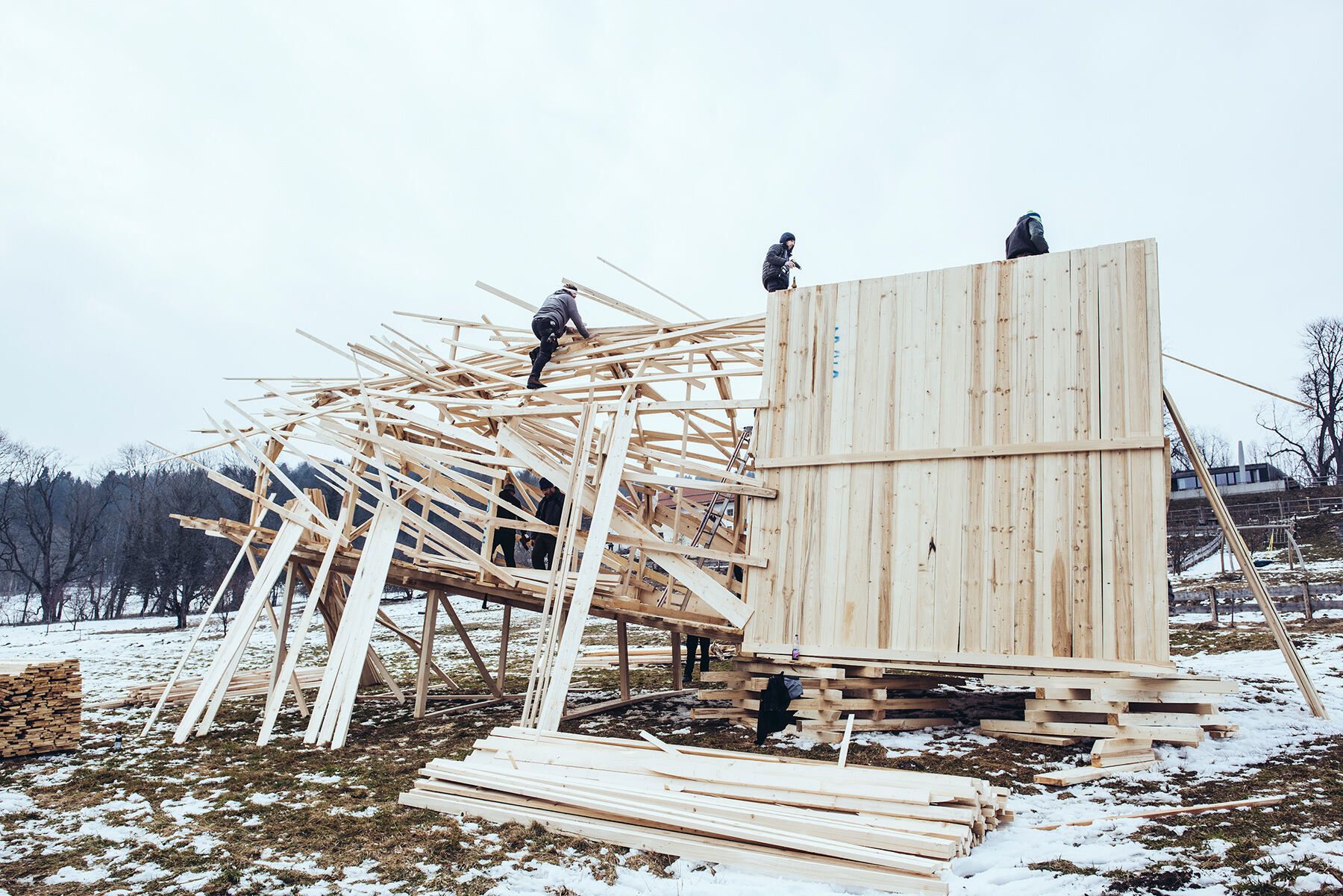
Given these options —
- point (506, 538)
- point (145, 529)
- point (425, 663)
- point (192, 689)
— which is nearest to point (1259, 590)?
point (506, 538)

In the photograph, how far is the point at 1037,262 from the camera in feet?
30.9

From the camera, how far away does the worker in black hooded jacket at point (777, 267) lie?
36.7 ft

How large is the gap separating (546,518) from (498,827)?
6550 millimetres

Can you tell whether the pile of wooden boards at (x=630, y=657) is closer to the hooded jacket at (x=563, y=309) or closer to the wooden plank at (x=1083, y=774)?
the hooded jacket at (x=563, y=309)

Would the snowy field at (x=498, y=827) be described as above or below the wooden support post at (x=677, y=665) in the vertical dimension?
below

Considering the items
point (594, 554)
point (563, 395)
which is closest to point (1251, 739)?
point (594, 554)

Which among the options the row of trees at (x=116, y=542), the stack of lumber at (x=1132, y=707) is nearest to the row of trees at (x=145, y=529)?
the row of trees at (x=116, y=542)

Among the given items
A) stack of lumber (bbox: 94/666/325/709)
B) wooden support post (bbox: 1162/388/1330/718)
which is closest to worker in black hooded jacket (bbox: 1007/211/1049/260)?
wooden support post (bbox: 1162/388/1330/718)

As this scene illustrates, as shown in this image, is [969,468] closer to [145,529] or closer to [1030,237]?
[1030,237]

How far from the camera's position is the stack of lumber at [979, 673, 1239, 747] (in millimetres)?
8102

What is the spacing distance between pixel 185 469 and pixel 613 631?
53509 mm

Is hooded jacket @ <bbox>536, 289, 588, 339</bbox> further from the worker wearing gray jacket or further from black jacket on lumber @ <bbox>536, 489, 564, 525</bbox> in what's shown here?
black jacket on lumber @ <bbox>536, 489, 564, 525</bbox>

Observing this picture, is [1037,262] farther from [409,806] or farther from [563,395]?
[409,806]

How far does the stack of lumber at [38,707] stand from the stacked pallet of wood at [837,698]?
746 centimetres
